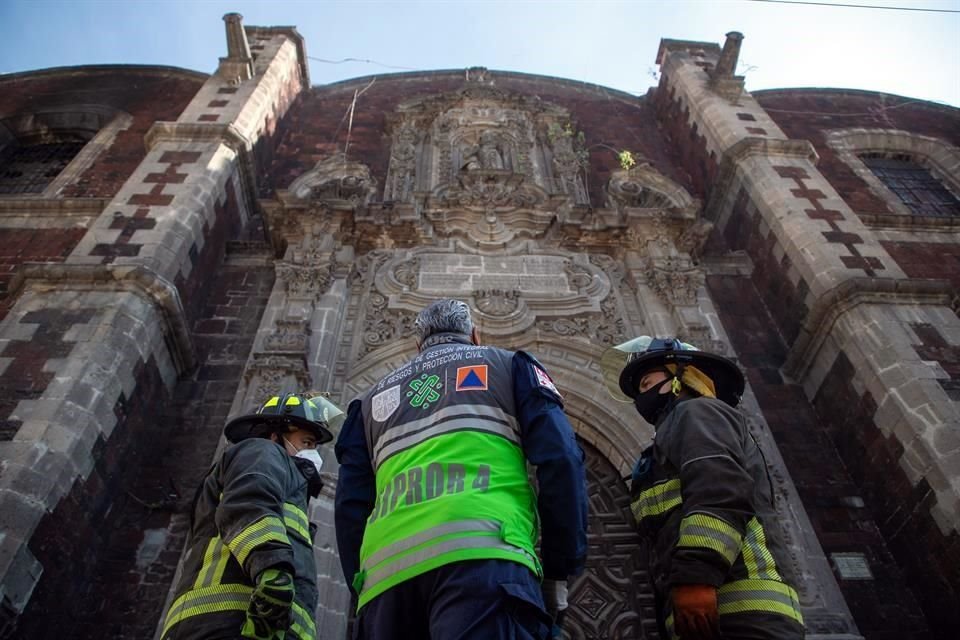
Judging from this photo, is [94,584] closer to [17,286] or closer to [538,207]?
[17,286]

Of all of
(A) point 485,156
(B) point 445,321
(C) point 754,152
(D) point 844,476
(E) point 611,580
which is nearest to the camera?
(B) point 445,321

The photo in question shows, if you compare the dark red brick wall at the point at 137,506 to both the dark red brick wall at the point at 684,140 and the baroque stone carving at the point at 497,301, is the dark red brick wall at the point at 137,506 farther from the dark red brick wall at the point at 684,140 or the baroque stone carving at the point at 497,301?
the dark red brick wall at the point at 684,140

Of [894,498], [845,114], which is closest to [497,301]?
[894,498]

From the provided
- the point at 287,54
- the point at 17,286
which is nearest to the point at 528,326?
the point at 17,286

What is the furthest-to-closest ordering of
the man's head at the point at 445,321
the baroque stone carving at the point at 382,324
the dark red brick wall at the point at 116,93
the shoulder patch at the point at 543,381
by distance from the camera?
the dark red brick wall at the point at 116,93 → the baroque stone carving at the point at 382,324 → the man's head at the point at 445,321 → the shoulder patch at the point at 543,381

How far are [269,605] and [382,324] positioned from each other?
5.01 meters

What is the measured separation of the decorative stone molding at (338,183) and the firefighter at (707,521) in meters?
6.72

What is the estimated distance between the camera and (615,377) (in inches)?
186

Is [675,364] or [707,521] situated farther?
[675,364]

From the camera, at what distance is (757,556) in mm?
3018

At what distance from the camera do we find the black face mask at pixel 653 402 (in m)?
3.90

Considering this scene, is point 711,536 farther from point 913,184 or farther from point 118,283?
point 913,184

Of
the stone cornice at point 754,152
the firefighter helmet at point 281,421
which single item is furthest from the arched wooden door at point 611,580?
the stone cornice at point 754,152

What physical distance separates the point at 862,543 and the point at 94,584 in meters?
6.96
